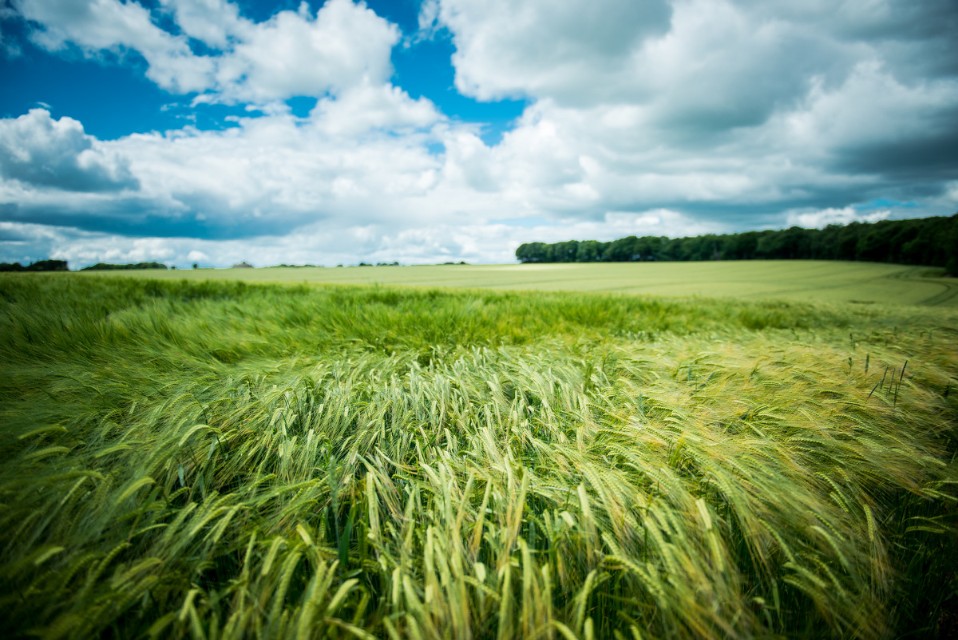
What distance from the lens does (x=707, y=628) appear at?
105 cm

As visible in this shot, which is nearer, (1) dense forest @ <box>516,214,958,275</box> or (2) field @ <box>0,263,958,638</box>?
(2) field @ <box>0,263,958,638</box>

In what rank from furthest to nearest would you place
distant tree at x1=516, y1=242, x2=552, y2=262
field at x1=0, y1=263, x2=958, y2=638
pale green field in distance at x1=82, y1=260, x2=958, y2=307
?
distant tree at x1=516, y1=242, x2=552, y2=262
pale green field in distance at x1=82, y1=260, x2=958, y2=307
field at x1=0, y1=263, x2=958, y2=638

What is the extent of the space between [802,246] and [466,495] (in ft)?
278

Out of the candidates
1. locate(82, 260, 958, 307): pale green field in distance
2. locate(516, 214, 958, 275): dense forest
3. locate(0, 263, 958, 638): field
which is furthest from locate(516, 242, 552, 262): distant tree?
locate(0, 263, 958, 638): field

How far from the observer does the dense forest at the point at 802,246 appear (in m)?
51.1

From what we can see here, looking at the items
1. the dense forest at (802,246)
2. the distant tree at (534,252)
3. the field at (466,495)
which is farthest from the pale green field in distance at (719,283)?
the distant tree at (534,252)

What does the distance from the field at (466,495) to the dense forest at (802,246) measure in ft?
213

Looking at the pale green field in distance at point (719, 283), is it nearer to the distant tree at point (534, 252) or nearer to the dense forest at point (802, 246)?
the dense forest at point (802, 246)

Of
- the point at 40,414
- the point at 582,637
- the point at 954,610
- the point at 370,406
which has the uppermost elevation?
the point at 40,414

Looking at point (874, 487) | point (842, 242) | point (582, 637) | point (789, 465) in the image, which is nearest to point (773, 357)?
point (874, 487)

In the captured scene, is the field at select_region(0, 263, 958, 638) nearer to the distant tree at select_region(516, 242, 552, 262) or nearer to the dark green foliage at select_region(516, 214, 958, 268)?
the dark green foliage at select_region(516, 214, 958, 268)

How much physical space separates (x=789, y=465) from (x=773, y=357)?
2.22 meters

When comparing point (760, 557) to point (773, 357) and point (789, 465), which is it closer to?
point (789, 465)

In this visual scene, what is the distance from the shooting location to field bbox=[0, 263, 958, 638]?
42.8 inches
